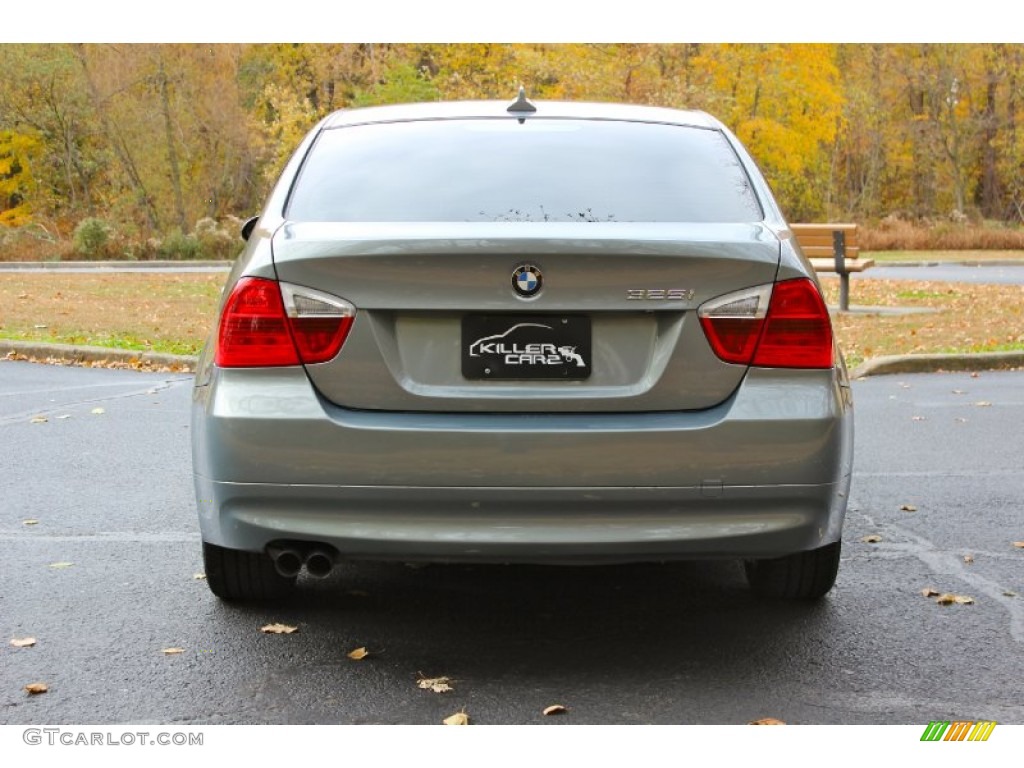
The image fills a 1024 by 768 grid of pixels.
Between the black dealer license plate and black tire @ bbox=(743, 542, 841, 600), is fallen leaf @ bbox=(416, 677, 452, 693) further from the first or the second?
black tire @ bbox=(743, 542, 841, 600)

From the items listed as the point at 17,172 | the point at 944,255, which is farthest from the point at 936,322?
the point at 17,172

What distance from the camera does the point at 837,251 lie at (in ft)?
54.7

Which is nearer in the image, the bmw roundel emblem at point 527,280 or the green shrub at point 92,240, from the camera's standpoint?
the bmw roundel emblem at point 527,280

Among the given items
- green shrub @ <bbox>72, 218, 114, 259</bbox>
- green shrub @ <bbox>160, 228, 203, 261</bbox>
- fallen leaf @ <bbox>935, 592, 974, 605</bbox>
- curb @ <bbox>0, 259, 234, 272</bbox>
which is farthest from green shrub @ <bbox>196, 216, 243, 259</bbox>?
fallen leaf @ <bbox>935, 592, 974, 605</bbox>

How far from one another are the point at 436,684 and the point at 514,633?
601 mm

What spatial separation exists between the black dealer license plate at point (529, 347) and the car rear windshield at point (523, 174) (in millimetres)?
413

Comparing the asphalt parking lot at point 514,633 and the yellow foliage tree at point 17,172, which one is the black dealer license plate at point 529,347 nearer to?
the asphalt parking lot at point 514,633

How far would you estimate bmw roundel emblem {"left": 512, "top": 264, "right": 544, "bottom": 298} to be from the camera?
3.82m

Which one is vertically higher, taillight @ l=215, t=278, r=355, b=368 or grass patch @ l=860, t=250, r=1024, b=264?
taillight @ l=215, t=278, r=355, b=368

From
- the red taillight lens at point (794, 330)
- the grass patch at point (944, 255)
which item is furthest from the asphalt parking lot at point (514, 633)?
the grass patch at point (944, 255)

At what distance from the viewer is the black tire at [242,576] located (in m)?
4.63

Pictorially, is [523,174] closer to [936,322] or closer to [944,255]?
[936,322]

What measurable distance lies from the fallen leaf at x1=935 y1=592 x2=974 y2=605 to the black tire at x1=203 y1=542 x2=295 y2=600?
7.37 ft
